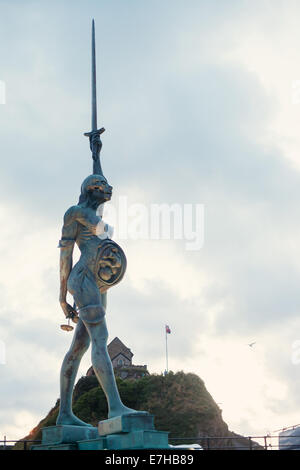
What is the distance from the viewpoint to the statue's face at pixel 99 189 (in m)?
8.70

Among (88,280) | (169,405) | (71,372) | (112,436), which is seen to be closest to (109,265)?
(88,280)

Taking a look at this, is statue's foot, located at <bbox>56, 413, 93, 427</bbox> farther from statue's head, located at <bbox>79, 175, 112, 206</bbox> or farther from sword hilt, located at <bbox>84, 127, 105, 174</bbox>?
sword hilt, located at <bbox>84, 127, 105, 174</bbox>

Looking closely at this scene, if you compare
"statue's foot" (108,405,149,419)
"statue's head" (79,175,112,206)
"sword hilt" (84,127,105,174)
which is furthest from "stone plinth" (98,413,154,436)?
"sword hilt" (84,127,105,174)

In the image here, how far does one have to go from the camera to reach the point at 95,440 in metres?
7.23

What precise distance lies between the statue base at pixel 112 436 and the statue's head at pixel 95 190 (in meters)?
3.23

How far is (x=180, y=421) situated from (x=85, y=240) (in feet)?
119

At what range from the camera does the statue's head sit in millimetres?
8703

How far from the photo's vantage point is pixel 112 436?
7.10m

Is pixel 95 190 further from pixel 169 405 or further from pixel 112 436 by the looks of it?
pixel 169 405

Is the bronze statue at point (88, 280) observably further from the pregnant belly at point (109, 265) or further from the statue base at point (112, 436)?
the statue base at point (112, 436)

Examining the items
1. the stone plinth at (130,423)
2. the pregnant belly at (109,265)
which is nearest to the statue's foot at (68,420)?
the stone plinth at (130,423)

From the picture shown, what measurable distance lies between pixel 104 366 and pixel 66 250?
1.84 meters

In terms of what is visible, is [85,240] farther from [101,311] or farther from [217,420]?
[217,420]

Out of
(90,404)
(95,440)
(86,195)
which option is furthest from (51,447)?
(90,404)
